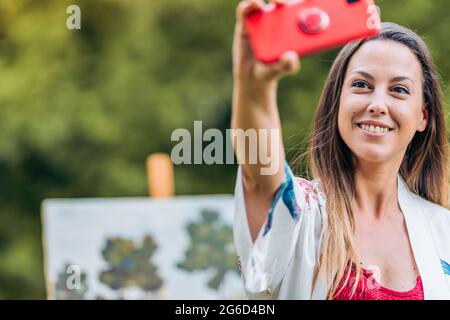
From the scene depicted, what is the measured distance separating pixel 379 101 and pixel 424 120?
0.23m

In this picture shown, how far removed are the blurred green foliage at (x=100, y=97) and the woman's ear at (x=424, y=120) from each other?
12.6 feet

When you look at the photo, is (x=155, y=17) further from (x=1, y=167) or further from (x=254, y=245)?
(x=254, y=245)

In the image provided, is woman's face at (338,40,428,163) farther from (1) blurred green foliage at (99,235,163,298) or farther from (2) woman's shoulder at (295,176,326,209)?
(1) blurred green foliage at (99,235,163,298)

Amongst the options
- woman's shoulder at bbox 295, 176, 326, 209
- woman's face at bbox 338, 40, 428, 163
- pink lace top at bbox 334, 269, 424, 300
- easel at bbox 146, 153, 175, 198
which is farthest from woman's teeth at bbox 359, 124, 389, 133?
easel at bbox 146, 153, 175, 198

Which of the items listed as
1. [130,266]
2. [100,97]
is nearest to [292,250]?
[130,266]

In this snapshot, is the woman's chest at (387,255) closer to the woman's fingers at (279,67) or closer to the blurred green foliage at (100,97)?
the woman's fingers at (279,67)

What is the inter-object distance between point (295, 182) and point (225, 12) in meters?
4.60

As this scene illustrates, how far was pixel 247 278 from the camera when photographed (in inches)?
59.5

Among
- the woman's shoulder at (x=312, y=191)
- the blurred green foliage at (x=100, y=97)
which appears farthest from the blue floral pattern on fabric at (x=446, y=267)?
the blurred green foliage at (x=100, y=97)

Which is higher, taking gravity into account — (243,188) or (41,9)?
(41,9)

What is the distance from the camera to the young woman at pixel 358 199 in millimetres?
1498

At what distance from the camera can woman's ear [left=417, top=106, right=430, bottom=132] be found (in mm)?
1824
